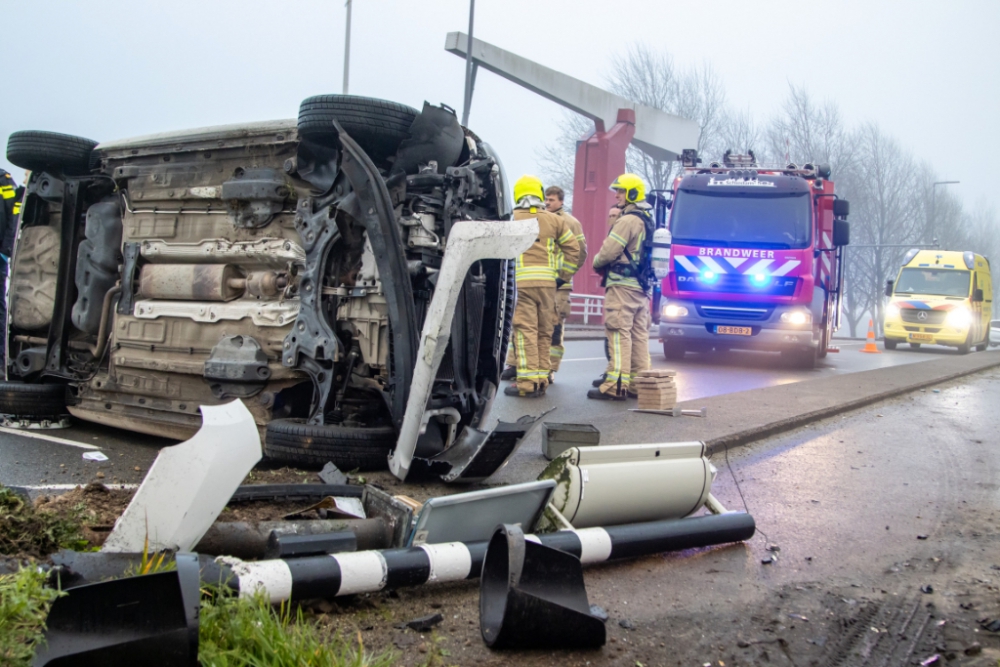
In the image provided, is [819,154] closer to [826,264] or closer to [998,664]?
[826,264]

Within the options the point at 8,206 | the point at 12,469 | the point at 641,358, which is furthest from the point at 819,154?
the point at 12,469

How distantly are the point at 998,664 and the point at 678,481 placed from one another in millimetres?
1416

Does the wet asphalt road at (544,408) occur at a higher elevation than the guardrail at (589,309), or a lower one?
lower

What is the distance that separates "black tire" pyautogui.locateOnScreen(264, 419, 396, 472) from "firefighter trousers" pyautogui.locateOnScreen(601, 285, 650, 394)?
427cm

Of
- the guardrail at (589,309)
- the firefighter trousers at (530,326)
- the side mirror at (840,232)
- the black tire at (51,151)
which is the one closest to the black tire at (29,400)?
the black tire at (51,151)

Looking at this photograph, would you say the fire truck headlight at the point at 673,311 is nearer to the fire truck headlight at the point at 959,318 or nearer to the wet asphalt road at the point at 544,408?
the wet asphalt road at the point at 544,408

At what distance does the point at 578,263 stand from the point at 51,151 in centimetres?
480

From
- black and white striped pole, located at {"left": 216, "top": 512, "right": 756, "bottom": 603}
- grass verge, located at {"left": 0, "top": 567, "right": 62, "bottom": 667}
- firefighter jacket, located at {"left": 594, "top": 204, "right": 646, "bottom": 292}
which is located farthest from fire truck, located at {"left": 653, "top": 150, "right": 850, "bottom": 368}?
grass verge, located at {"left": 0, "top": 567, "right": 62, "bottom": 667}

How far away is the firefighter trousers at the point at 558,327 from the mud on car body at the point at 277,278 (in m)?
4.06

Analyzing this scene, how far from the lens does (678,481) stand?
366cm

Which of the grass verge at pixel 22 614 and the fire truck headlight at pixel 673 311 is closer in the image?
the grass verge at pixel 22 614

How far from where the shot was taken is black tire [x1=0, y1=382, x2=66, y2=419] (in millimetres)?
5527

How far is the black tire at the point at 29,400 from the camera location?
553 centimetres

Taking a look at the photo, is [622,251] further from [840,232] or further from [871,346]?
[871,346]
